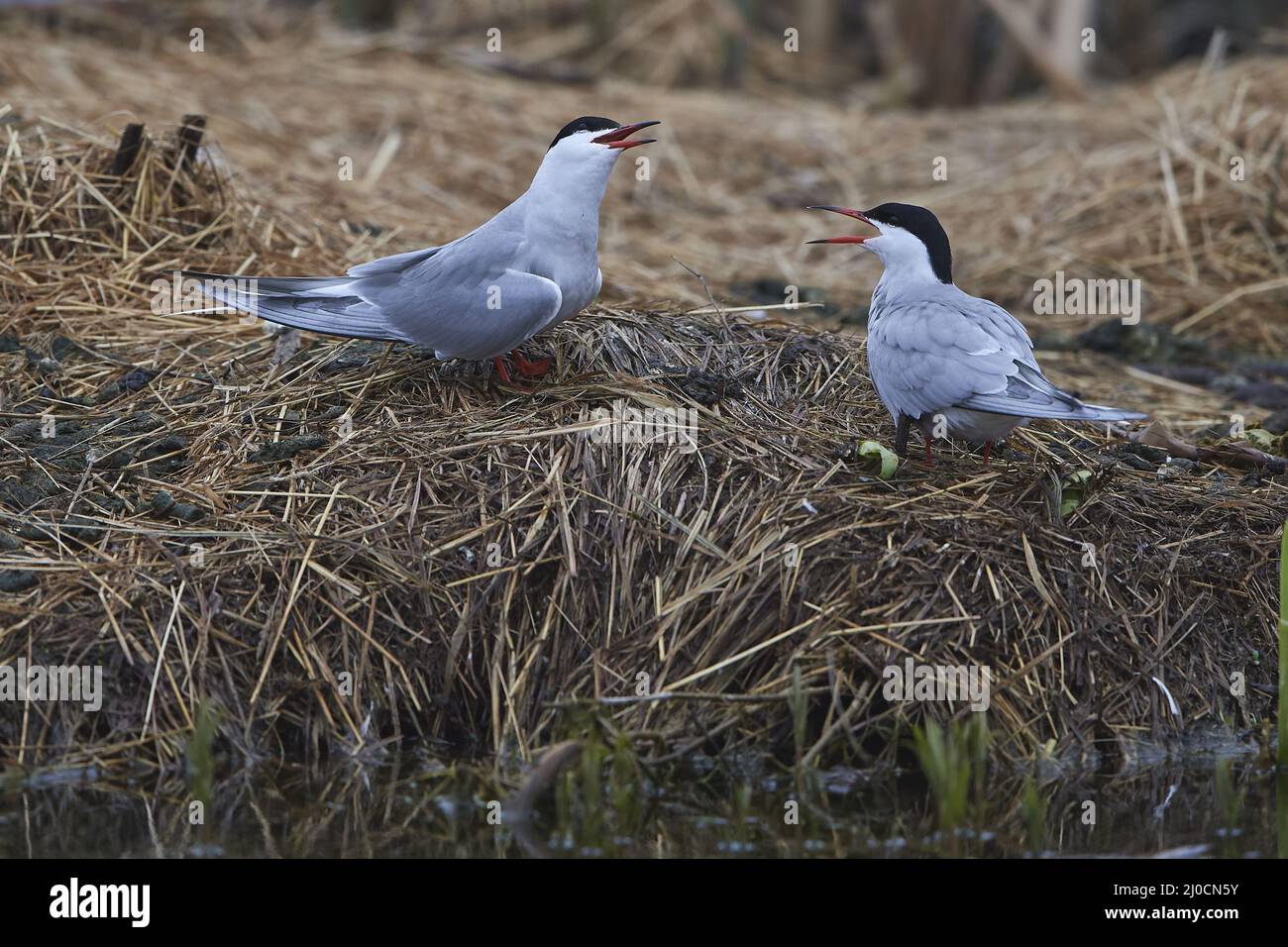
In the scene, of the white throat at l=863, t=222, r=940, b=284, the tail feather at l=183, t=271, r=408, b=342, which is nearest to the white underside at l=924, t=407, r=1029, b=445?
the white throat at l=863, t=222, r=940, b=284

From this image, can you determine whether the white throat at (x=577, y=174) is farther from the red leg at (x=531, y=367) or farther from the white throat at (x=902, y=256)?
the white throat at (x=902, y=256)

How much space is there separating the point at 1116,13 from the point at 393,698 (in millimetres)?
10314

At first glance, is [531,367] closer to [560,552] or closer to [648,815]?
[560,552]

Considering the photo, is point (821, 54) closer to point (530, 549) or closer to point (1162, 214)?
point (1162, 214)
